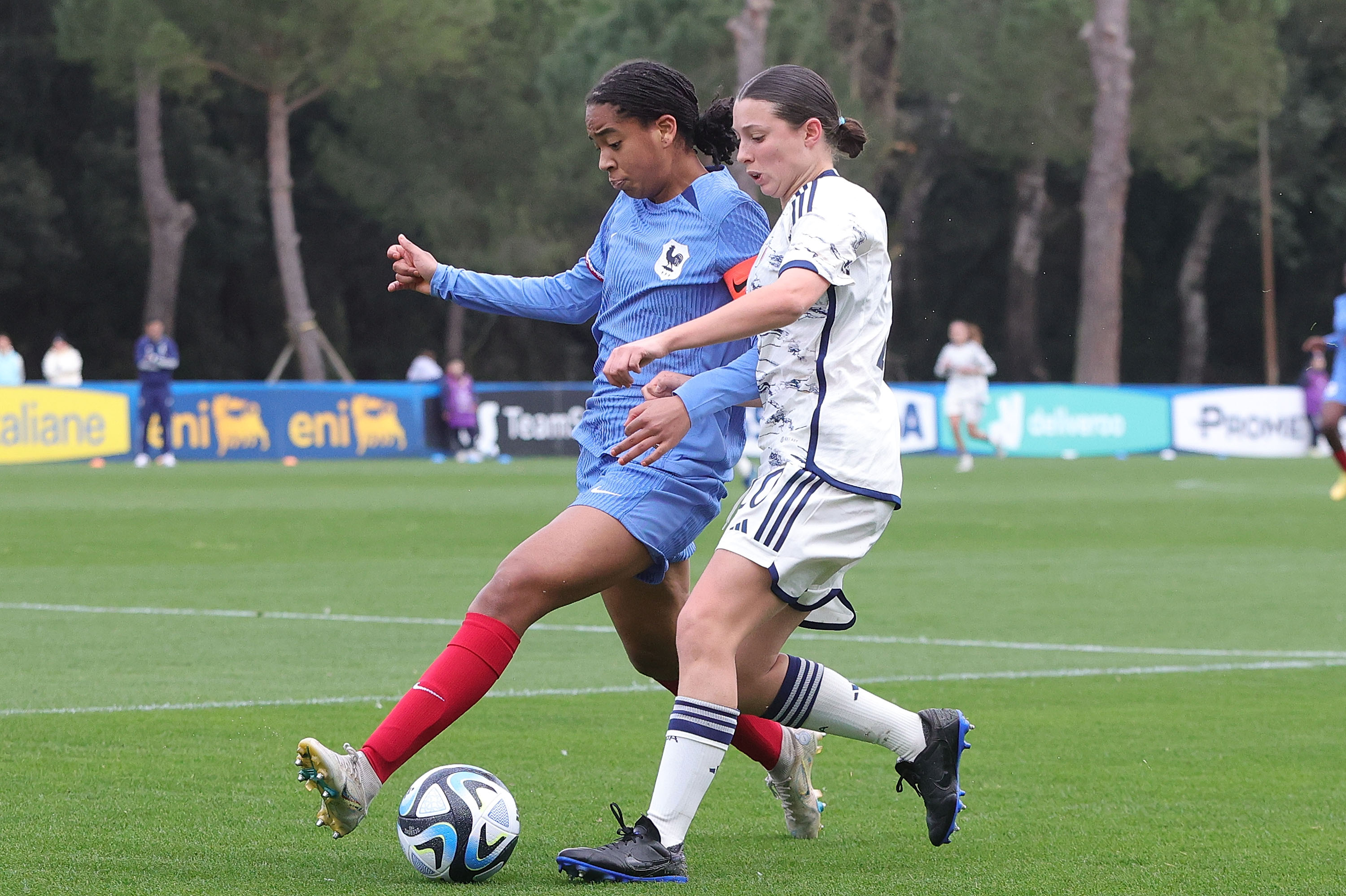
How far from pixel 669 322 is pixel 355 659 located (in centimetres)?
392

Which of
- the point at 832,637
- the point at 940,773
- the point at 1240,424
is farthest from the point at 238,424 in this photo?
the point at 940,773

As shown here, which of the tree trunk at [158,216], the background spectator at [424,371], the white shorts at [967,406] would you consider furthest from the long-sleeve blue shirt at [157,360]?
the tree trunk at [158,216]

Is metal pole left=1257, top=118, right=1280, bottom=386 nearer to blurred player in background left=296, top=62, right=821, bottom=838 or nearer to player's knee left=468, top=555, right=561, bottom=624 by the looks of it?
blurred player in background left=296, top=62, right=821, bottom=838

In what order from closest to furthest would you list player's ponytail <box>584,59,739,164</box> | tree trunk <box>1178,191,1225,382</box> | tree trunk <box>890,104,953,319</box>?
player's ponytail <box>584,59,739,164</box> < tree trunk <box>890,104,953,319</box> < tree trunk <box>1178,191,1225,382</box>

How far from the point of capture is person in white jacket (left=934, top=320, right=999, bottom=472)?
2777 centimetres

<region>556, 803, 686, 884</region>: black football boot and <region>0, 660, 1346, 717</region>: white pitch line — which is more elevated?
<region>556, 803, 686, 884</region>: black football boot

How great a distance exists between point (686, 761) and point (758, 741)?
704 millimetres

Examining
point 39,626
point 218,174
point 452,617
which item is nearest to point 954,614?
point 452,617

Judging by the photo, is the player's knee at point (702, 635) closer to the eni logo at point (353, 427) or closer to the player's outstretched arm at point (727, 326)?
the player's outstretched arm at point (727, 326)

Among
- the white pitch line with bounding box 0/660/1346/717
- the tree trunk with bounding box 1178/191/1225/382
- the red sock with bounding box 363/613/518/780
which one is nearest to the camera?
the red sock with bounding box 363/613/518/780

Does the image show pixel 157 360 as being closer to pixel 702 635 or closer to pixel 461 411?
pixel 461 411

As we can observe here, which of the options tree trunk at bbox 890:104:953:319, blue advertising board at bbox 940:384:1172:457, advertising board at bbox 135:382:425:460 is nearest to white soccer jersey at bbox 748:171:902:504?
advertising board at bbox 135:382:425:460

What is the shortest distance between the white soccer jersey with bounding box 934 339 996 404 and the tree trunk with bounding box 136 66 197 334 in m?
21.3

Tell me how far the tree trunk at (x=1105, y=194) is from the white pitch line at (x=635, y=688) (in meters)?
30.6
